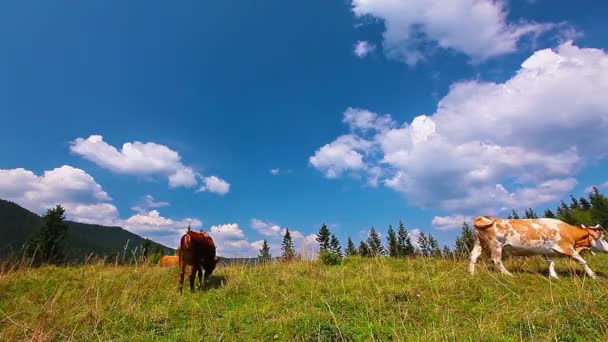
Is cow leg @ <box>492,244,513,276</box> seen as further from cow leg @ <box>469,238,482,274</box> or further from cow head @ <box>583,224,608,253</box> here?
cow head @ <box>583,224,608,253</box>

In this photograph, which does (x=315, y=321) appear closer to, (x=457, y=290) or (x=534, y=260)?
(x=457, y=290)

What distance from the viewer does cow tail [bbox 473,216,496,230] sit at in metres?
10.9

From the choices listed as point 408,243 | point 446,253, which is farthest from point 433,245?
point 408,243

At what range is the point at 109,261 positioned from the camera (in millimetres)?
14148

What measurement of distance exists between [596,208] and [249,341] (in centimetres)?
14400

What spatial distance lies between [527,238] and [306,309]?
8055 millimetres

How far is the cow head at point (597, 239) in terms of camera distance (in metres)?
11.3

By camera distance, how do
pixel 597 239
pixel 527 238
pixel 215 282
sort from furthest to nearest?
1. pixel 597 239
2. pixel 527 238
3. pixel 215 282

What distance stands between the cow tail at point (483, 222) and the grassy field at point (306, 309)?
169 centimetres

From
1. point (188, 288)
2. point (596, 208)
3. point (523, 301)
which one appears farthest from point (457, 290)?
point (596, 208)

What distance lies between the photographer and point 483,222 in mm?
10992

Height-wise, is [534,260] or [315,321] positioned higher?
[534,260]

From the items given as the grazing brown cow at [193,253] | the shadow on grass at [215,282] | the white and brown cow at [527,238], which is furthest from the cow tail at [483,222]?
the grazing brown cow at [193,253]

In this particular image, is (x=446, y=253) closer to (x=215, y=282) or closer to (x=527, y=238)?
(x=527, y=238)
